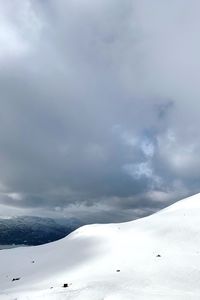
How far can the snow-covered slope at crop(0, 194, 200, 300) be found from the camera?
49.9 feet

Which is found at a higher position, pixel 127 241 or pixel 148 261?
pixel 127 241

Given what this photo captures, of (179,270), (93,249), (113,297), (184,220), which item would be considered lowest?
(113,297)

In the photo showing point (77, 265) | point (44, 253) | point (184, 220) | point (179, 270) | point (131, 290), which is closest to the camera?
point (131, 290)

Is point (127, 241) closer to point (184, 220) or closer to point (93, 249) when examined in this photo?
point (93, 249)

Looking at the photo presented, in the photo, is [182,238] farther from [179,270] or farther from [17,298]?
[17,298]

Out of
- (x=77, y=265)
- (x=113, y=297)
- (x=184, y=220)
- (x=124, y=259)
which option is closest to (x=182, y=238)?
(x=184, y=220)

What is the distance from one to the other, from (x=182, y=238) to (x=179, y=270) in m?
6.23

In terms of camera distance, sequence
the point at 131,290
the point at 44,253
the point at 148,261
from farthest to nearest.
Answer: the point at 44,253 → the point at 148,261 → the point at 131,290

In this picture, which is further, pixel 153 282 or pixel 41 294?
pixel 153 282

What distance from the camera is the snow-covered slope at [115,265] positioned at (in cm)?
1520

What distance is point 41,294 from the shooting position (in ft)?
50.3

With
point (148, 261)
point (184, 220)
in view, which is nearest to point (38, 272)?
point (148, 261)

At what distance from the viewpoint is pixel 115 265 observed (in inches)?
782

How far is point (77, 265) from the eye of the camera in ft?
72.7
